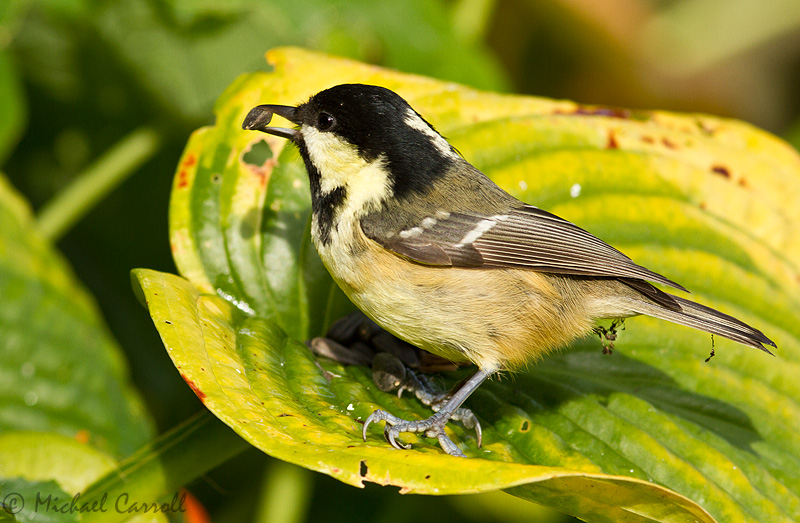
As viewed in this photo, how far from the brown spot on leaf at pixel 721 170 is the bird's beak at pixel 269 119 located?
1.50 m

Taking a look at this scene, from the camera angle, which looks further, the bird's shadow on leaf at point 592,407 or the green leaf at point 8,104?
the green leaf at point 8,104

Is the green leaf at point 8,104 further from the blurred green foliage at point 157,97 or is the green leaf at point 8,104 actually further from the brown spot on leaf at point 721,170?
the brown spot on leaf at point 721,170

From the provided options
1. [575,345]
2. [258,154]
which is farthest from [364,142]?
[575,345]

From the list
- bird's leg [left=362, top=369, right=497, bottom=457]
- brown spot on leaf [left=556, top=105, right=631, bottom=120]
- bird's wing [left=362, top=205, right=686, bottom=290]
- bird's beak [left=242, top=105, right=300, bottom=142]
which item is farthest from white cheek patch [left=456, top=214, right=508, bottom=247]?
brown spot on leaf [left=556, top=105, right=631, bottom=120]

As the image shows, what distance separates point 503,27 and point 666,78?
1.31m

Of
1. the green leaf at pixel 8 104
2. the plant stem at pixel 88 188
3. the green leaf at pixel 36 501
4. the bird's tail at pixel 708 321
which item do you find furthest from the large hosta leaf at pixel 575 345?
the green leaf at pixel 8 104

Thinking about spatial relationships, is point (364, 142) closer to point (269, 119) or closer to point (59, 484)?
point (269, 119)

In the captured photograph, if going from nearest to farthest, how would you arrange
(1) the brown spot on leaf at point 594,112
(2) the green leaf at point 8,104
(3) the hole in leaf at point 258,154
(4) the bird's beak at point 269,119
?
(4) the bird's beak at point 269,119 → (3) the hole in leaf at point 258,154 → (1) the brown spot on leaf at point 594,112 → (2) the green leaf at point 8,104

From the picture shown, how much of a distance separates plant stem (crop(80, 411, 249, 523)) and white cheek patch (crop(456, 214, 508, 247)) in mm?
782

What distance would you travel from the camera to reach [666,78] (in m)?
4.80

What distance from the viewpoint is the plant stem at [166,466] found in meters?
1.75

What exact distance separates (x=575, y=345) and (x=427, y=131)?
0.79m

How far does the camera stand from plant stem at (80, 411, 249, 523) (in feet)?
5.73

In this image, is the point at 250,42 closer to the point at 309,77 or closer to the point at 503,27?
the point at 309,77
